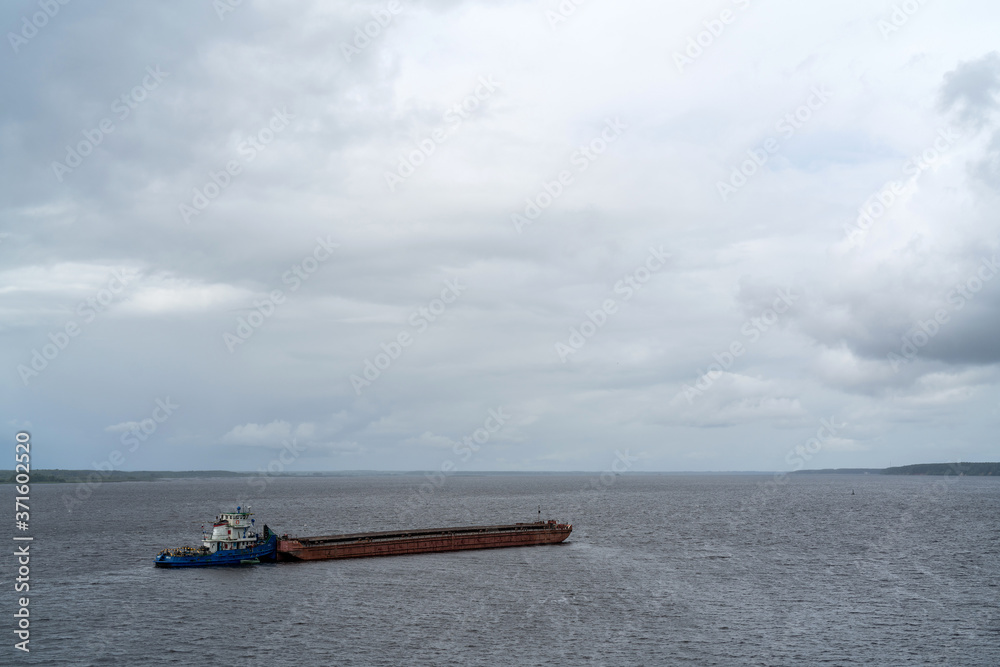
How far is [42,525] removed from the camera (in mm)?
168125

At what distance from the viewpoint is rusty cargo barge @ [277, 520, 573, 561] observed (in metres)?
110

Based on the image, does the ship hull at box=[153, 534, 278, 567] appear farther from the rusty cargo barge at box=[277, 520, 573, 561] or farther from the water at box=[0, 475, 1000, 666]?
the water at box=[0, 475, 1000, 666]

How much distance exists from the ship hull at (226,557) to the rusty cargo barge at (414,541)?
168cm

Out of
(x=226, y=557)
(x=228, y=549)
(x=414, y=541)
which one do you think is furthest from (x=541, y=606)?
(x=228, y=549)

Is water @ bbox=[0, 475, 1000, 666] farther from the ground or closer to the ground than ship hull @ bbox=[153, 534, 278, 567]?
closer to the ground

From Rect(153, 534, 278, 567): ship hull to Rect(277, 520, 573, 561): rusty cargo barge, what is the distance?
168 centimetres

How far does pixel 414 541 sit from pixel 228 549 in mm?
29006

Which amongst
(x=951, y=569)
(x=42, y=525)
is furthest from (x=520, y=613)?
(x=42, y=525)

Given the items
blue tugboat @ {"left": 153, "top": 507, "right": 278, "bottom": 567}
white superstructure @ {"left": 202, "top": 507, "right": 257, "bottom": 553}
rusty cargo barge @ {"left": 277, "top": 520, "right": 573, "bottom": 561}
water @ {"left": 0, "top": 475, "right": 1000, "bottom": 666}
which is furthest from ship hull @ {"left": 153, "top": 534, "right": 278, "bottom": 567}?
water @ {"left": 0, "top": 475, "right": 1000, "bottom": 666}

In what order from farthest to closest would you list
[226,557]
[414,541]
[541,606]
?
[414,541] → [226,557] → [541,606]

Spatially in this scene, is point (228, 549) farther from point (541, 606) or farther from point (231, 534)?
point (541, 606)

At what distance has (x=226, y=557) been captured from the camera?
103 metres

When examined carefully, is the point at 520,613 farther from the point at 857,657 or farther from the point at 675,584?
the point at 857,657

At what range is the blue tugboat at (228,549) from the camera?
3962 inches
